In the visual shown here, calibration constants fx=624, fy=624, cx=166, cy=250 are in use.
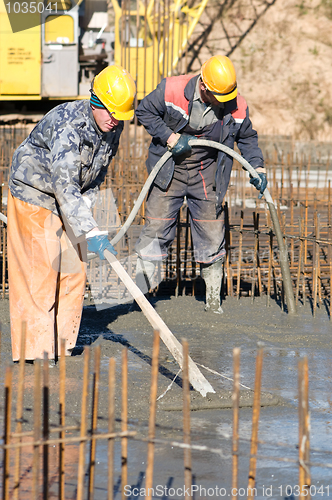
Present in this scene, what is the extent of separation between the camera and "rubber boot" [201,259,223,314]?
514 centimetres

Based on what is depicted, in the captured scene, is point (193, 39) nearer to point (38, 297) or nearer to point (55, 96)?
point (55, 96)

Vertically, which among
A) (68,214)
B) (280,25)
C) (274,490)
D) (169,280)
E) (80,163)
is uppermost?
(280,25)

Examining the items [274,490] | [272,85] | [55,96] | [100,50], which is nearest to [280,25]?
[272,85]

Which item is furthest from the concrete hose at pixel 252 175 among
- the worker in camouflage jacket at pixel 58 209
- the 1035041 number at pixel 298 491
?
the 1035041 number at pixel 298 491

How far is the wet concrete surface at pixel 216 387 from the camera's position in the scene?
2516mm

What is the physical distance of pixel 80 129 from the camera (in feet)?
11.9

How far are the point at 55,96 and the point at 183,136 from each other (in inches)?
537

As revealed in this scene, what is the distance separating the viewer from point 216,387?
359 cm

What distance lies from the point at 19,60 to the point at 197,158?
13.8 m

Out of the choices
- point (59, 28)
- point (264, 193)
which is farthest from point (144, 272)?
point (59, 28)

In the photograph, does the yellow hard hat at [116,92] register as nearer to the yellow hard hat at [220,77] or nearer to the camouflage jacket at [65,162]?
the camouflage jacket at [65,162]

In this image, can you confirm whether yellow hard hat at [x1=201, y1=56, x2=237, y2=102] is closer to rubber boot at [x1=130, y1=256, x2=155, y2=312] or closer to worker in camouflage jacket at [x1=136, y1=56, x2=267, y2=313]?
worker in camouflage jacket at [x1=136, y1=56, x2=267, y2=313]

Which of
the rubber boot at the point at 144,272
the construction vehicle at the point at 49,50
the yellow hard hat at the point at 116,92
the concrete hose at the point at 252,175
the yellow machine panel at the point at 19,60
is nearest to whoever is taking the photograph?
the yellow hard hat at the point at 116,92

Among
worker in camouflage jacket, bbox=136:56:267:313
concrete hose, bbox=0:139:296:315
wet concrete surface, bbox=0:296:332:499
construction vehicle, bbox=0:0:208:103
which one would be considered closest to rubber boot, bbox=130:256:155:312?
worker in camouflage jacket, bbox=136:56:267:313
